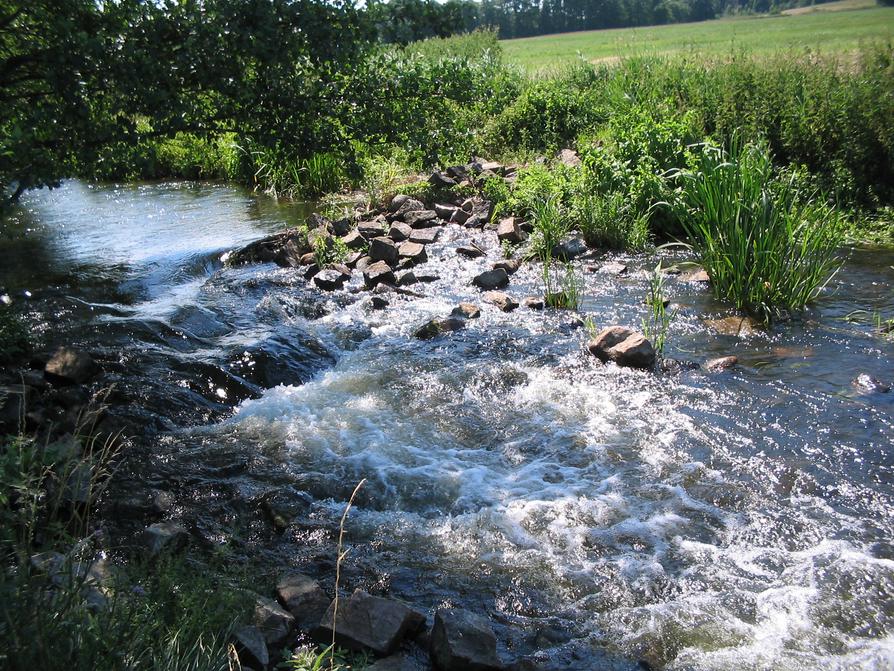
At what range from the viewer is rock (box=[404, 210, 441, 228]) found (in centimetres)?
1133

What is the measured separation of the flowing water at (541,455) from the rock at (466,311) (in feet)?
0.41

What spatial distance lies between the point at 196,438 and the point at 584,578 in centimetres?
323

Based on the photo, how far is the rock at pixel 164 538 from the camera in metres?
4.05

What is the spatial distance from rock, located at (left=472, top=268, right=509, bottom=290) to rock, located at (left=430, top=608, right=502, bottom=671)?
5722 mm

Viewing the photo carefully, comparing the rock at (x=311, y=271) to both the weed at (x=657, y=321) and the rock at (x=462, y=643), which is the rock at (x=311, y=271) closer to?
the weed at (x=657, y=321)

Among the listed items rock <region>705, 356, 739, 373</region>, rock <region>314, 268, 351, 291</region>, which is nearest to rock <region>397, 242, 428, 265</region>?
rock <region>314, 268, 351, 291</region>

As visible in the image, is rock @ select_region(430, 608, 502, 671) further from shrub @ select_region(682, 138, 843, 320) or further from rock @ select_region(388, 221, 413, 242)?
rock @ select_region(388, 221, 413, 242)

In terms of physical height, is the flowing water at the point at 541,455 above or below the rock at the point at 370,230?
below

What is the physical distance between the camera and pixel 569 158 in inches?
490

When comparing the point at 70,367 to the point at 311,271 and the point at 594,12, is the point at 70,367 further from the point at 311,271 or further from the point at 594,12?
the point at 594,12

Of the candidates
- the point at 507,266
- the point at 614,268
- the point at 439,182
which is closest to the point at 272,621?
the point at 507,266

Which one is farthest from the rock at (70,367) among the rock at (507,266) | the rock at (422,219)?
the rock at (422,219)

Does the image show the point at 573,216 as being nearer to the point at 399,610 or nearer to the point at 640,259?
the point at 640,259

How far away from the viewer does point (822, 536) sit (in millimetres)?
4172
